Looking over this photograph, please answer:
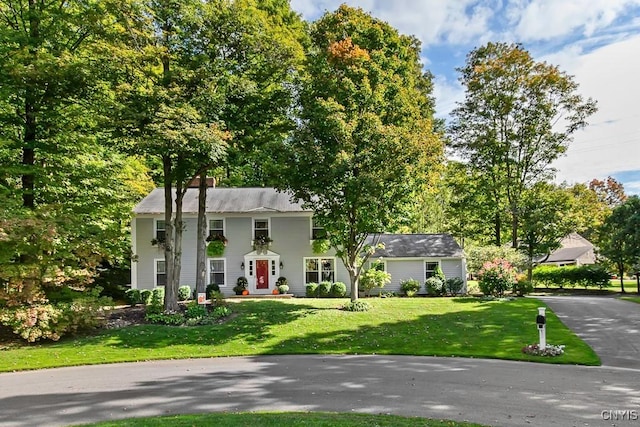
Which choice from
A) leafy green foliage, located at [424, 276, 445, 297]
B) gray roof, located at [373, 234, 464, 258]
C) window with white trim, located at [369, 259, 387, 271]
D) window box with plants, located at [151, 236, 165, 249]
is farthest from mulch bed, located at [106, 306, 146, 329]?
leafy green foliage, located at [424, 276, 445, 297]

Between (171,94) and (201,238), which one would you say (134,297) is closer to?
(201,238)

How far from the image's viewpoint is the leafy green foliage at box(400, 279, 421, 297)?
25.4m

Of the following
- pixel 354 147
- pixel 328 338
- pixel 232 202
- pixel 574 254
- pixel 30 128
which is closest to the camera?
pixel 328 338

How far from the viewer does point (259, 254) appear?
84.5 ft

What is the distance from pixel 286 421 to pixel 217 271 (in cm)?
2047

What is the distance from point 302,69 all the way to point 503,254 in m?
16.6

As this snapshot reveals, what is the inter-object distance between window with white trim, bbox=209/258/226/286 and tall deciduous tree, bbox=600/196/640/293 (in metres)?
23.9

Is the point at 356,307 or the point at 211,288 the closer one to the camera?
the point at 356,307

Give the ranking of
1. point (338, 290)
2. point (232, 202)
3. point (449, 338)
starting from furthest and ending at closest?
point (232, 202)
point (338, 290)
point (449, 338)

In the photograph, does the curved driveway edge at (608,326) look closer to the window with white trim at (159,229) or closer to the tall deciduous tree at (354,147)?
the tall deciduous tree at (354,147)

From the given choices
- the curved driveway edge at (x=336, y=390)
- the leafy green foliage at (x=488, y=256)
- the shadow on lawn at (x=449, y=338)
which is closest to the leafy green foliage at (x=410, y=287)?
the leafy green foliage at (x=488, y=256)

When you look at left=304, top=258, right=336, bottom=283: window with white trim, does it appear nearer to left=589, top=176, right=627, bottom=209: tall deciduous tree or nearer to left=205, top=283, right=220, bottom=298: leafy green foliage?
left=205, top=283, right=220, bottom=298: leafy green foliage

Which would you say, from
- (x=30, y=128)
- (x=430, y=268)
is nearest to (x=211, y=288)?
(x=30, y=128)

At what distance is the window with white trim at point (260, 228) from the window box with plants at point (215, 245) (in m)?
1.90
